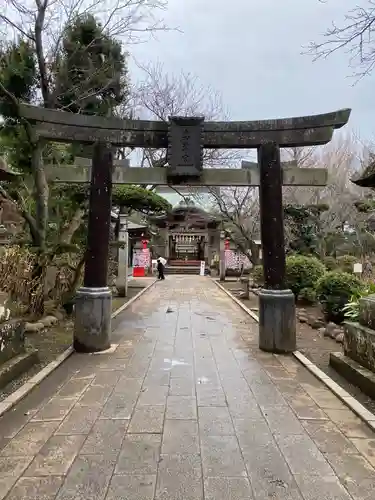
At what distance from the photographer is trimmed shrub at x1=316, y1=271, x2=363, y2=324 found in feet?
30.8

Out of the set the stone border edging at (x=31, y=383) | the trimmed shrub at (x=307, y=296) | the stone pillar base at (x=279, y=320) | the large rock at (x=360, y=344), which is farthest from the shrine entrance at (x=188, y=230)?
the large rock at (x=360, y=344)

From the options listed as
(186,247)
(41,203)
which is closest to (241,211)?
(41,203)

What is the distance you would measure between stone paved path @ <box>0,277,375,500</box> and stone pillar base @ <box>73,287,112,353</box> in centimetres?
42

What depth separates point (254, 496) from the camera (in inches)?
102

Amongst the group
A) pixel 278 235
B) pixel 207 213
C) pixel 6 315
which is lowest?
pixel 6 315

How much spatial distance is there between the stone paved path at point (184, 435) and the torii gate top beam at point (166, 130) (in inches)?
146

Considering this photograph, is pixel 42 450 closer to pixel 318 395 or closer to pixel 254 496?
pixel 254 496

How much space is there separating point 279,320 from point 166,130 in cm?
386

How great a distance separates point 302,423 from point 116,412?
1.86 meters

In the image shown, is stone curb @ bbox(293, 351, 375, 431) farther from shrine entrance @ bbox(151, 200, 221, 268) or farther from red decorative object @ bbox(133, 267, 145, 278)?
shrine entrance @ bbox(151, 200, 221, 268)

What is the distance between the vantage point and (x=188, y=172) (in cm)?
688

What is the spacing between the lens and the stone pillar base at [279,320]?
21.5 feet

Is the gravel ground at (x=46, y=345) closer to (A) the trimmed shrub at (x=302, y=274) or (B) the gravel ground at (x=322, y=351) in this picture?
(B) the gravel ground at (x=322, y=351)

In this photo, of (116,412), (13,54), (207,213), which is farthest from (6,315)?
(207,213)
